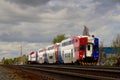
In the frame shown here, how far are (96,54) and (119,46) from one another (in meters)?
46.5

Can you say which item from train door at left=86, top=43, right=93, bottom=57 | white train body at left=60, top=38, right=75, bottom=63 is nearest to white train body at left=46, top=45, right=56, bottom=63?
white train body at left=60, top=38, right=75, bottom=63

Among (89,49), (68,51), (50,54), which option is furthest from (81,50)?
(50,54)

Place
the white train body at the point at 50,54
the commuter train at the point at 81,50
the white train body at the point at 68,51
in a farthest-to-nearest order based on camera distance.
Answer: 1. the white train body at the point at 50,54
2. the white train body at the point at 68,51
3. the commuter train at the point at 81,50

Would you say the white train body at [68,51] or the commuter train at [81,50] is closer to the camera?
the commuter train at [81,50]

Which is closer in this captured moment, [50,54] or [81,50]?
[81,50]

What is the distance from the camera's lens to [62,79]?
15.0m

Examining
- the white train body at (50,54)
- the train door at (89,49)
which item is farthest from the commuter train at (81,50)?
the white train body at (50,54)

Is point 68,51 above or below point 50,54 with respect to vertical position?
below

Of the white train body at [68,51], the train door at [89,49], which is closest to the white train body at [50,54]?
the white train body at [68,51]

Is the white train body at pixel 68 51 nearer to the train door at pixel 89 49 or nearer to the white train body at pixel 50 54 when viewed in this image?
the train door at pixel 89 49

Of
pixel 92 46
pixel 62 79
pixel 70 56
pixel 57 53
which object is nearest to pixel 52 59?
pixel 57 53

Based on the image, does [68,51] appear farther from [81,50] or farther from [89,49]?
[89,49]

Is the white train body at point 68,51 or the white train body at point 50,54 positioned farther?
the white train body at point 50,54

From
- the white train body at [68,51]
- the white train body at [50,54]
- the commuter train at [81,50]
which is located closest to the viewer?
the commuter train at [81,50]
